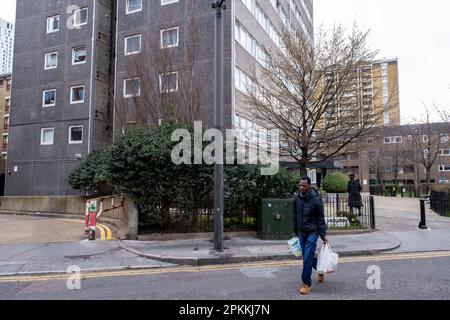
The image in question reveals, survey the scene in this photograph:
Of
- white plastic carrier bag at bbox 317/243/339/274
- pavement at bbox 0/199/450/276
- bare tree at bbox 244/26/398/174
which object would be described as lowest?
pavement at bbox 0/199/450/276

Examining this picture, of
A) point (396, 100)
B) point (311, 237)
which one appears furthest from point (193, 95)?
point (311, 237)

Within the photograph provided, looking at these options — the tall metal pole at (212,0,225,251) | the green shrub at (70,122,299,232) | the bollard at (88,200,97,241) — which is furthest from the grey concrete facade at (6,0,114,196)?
the tall metal pole at (212,0,225,251)

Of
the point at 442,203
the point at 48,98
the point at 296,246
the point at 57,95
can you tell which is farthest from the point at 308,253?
the point at 48,98

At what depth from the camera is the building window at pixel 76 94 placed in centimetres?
2530

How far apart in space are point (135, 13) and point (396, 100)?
1788 centimetres

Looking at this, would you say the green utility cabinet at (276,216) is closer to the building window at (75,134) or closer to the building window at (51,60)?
the building window at (75,134)

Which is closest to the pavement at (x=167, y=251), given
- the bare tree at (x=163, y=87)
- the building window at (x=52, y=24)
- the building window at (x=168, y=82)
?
the bare tree at (x=163, y=87)

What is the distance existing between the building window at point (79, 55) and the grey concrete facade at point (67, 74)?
289 millimetres

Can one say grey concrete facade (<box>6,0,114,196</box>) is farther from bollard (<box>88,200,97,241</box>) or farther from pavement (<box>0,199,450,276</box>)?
pavement (<box>0,199,450,276</box>)

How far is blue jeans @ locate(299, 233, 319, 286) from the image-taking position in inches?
219

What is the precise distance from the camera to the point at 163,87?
14.9 metres

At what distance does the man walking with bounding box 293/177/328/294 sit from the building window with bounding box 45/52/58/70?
25.9m

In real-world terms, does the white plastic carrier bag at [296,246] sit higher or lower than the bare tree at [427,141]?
lower

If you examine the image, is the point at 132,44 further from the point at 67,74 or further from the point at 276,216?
the point at 276,216
